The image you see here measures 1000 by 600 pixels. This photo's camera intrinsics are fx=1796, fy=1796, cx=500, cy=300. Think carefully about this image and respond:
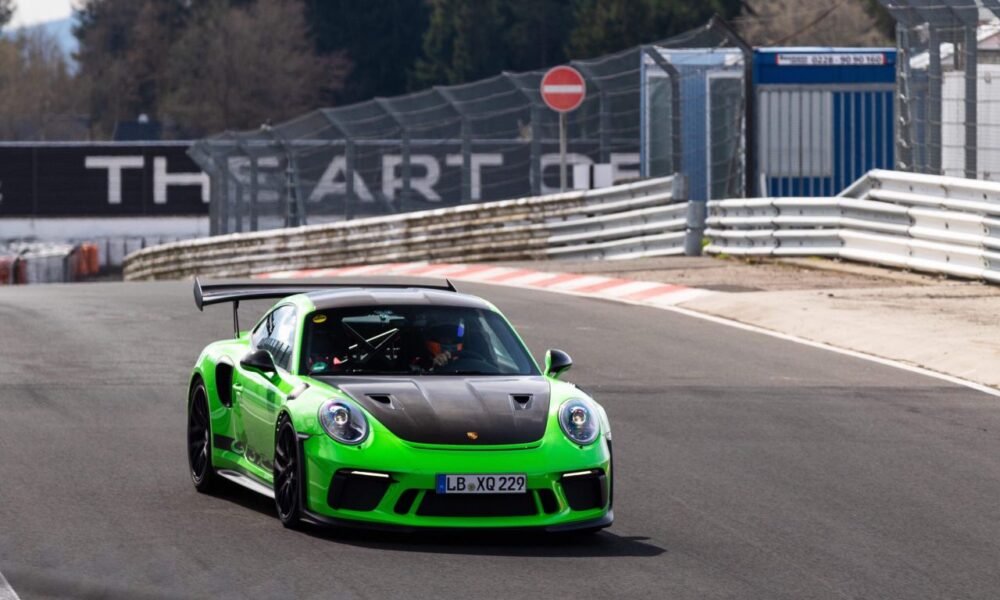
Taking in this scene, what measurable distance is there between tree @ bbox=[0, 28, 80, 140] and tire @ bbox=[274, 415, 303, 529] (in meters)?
103

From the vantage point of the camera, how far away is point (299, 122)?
31.2m

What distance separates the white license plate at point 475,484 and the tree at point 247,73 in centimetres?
9247

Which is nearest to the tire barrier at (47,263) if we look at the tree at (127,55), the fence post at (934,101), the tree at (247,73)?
the fence post at (934,101)

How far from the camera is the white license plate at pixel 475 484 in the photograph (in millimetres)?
7684

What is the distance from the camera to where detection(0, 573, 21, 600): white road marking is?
6652 millimetres

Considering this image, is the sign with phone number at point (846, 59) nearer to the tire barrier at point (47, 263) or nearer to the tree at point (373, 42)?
the tire barrier at point (47, 263)

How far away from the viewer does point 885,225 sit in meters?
20.6

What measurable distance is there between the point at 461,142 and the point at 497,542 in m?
20.1

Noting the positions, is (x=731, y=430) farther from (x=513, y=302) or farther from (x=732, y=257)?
(x=732, y=257)

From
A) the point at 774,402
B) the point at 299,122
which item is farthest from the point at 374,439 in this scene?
the point at 299,122

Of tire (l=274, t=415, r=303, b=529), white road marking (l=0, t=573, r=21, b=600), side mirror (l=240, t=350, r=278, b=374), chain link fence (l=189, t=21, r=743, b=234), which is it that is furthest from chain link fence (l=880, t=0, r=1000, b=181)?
white road marking (l=0, t=573, r=21, b=600)

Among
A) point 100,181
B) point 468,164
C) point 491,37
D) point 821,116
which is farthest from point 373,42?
point 821,116

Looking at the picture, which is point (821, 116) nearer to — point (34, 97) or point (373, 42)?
point (373, 42)

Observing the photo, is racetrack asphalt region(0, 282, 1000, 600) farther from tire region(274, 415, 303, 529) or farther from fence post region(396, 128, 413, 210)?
fence post region(396, 128, 413, 210)
